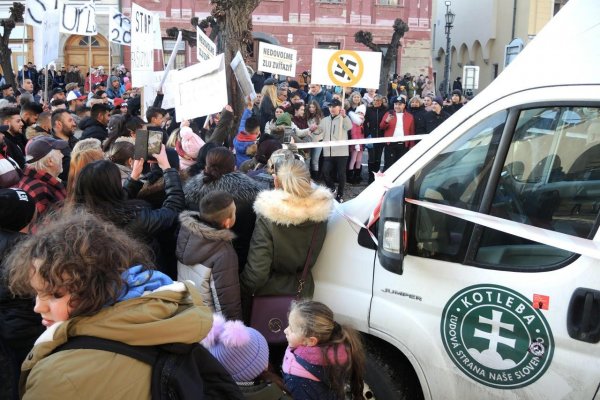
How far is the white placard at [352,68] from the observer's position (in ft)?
31.0

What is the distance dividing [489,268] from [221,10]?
23.1 ft

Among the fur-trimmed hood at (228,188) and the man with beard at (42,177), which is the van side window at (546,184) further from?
the man with beard at (42,177)

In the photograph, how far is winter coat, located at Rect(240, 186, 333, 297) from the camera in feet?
11.5

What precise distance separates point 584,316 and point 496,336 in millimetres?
391

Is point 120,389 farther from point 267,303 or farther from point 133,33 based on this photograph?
point 133,33

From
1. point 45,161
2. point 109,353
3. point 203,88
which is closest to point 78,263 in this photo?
point 109,353

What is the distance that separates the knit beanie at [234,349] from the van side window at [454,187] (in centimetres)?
91

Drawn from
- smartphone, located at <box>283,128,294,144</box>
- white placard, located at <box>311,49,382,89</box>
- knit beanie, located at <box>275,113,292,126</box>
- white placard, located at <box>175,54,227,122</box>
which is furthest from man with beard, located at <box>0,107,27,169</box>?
white placard, located at <box>311,49,382,89</box>

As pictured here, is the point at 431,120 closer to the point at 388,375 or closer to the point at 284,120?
the point at 284,120

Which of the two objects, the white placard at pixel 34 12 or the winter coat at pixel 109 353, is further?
the white placard at pixel 34 12

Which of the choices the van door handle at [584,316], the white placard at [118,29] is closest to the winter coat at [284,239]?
the van door handle at [584,316]

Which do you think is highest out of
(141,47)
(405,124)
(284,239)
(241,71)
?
(141,47)

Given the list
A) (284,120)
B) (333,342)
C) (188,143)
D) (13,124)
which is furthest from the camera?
(284,120)

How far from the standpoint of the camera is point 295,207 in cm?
353
